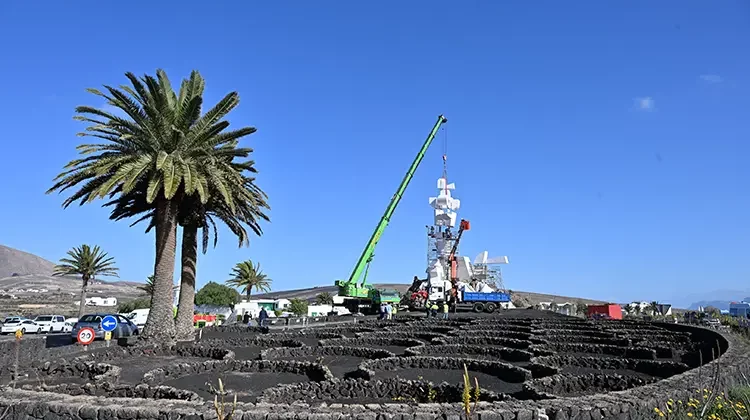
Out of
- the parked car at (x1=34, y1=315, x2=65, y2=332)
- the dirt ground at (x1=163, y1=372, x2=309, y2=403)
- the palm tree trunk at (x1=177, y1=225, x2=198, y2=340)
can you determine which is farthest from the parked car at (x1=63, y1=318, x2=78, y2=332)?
the dirt ground at (x1=163, y1=372, x2=309, y2=403)

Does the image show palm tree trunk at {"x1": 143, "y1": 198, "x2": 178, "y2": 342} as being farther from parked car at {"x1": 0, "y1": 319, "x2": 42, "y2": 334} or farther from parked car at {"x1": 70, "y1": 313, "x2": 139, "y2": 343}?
parked car at {"x1": 0, "y1": 319, "x2": 42, "y2": 334}

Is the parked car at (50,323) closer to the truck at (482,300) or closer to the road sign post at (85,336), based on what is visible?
the road sign post at (85,336)

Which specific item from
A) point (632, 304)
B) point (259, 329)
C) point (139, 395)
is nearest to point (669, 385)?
point (139, 395)

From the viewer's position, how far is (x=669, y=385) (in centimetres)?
812

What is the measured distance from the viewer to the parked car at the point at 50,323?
35469 millimetres

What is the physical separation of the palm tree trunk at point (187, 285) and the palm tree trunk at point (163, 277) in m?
1.56

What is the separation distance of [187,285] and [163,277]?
119 inches

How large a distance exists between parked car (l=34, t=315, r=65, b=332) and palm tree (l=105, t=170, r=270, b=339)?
13.3 m

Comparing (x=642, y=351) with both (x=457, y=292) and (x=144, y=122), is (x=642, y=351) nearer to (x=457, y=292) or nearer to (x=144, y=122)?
(x=144, y=122)

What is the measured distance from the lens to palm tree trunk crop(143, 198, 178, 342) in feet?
78.0

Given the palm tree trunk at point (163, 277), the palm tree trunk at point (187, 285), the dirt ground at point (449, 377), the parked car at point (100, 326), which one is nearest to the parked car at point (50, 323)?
the parked car at point (100, 326)

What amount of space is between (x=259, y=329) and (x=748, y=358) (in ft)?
79.1

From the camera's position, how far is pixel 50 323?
3600cm

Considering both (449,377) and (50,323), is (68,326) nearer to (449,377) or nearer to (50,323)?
(50,323)
